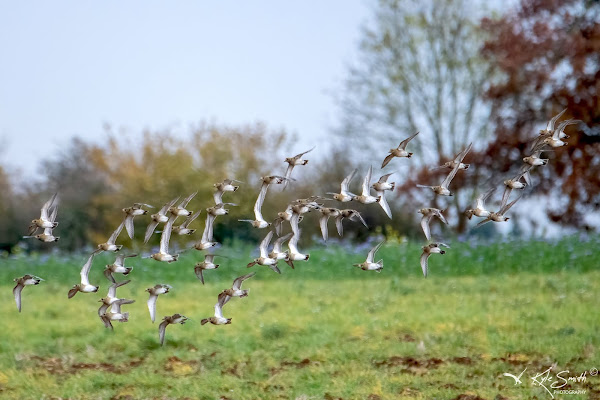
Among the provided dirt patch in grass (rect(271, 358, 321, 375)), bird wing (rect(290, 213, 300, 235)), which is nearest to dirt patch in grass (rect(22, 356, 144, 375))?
dirt patch in grass (rect(271, 358, 321, 375))

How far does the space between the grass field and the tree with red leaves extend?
2.56 metres

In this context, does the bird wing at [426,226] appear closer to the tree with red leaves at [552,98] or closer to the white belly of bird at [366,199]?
the white belly of bird at [366,199]

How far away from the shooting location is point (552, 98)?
60.4 feet

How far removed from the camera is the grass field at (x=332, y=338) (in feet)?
26.8

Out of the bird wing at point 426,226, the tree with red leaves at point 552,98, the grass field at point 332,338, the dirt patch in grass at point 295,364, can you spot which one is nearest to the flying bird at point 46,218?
the grass field at point 332,338

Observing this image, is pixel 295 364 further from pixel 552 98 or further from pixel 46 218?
pixel 552 98

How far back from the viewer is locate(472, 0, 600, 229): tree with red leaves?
58.7 ft

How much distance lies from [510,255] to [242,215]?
8.95 m

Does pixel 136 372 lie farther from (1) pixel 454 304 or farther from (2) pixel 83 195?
(2) pixel 83 195

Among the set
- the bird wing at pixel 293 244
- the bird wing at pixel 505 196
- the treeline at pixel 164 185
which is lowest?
the treeline at pixel 164 185

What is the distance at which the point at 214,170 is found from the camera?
2500cm

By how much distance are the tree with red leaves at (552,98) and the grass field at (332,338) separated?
256cm

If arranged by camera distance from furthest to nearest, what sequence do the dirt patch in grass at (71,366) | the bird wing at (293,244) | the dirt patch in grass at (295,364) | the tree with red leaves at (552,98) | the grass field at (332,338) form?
the tree with red leaves at (552,98)
the dirt patch in grass at (71,366)
the dirt patch in grass at (295,364)
the grass field at (332,338)
the bird wing at (293,244)

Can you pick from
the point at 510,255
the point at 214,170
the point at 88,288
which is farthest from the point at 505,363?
the point at 214,170
